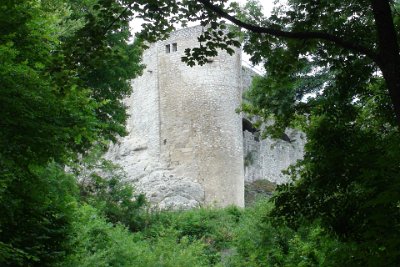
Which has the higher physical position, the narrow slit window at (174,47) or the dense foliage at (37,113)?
the narrow slit window at (174,47)

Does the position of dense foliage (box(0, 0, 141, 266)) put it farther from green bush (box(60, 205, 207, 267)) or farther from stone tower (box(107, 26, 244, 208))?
stone tower (box(107, 26, 244, 208))

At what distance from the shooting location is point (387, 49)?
195 inches

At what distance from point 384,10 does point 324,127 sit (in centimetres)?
200

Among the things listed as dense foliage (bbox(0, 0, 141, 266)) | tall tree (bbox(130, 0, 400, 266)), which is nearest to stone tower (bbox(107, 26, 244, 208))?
dense foliage (bbox(0, 0, 141, 266))

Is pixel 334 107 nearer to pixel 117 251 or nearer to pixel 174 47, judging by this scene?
pixel 117 251

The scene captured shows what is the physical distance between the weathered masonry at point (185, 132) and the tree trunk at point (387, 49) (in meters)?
20.5

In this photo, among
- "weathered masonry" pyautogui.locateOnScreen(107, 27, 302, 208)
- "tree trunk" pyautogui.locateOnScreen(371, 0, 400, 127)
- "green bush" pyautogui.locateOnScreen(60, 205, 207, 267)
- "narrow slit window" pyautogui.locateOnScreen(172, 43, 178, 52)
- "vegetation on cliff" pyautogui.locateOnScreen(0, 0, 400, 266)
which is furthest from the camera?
"narrow slit window" pyautogui.locateOnScreen(172, 43, 178, 52)

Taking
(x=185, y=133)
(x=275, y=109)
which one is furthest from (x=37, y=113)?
(x=185, y=133)

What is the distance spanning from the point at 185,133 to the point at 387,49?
22.5 m

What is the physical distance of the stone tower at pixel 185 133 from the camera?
1027 inches

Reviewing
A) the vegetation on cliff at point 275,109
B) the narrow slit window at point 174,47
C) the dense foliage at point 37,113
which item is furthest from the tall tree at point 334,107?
the narrow slit window at point 174,47

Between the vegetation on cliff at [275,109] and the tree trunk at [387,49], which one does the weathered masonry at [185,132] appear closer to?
the vegetation on cliff at [275,109]

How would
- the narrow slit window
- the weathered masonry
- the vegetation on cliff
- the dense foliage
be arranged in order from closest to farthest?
the vegetation on cliff, the dense foliage, the weathered masonry, the narrow slit window

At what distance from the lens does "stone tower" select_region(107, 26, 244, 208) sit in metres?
26.1
